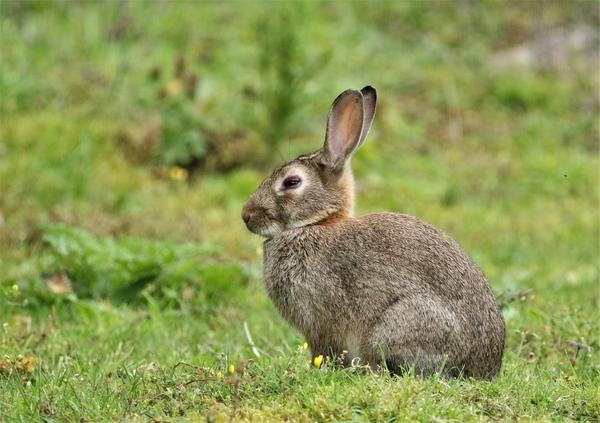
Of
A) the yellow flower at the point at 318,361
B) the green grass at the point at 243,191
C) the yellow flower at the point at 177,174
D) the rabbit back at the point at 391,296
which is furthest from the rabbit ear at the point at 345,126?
the yellow flower at the point at 177,174

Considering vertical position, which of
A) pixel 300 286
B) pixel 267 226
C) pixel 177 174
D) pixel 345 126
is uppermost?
pixel 345 126

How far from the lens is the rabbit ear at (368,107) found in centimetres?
577

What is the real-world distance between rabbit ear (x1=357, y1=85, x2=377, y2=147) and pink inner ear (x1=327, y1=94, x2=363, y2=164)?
0.05 m

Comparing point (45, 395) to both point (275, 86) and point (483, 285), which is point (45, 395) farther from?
point (275, 86)

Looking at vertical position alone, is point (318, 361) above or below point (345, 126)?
below

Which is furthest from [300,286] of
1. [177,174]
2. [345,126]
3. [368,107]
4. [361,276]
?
[177,174]

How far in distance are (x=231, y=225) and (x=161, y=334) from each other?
304 cm

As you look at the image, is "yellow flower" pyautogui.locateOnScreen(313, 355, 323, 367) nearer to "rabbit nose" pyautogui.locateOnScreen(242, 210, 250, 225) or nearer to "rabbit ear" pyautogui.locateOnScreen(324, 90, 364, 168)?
"rabbit nose" pyautogui.locateOnScreen(242, 210, 250, 225)

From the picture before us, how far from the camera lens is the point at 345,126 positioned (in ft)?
18.7

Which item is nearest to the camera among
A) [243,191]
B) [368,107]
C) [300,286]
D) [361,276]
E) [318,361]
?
[318,361]

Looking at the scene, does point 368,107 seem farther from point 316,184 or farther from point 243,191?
point 243,191

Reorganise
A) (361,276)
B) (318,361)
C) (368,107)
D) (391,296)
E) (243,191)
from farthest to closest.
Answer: (243,191) → (368,107) → (361,276) → (391,296) → (318,361)

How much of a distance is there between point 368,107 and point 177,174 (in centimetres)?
497

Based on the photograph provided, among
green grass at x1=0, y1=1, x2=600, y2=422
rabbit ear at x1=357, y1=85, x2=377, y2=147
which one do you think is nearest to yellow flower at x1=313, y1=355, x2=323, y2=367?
green grass at x1=0, y1=1, x2=600, y2=422
